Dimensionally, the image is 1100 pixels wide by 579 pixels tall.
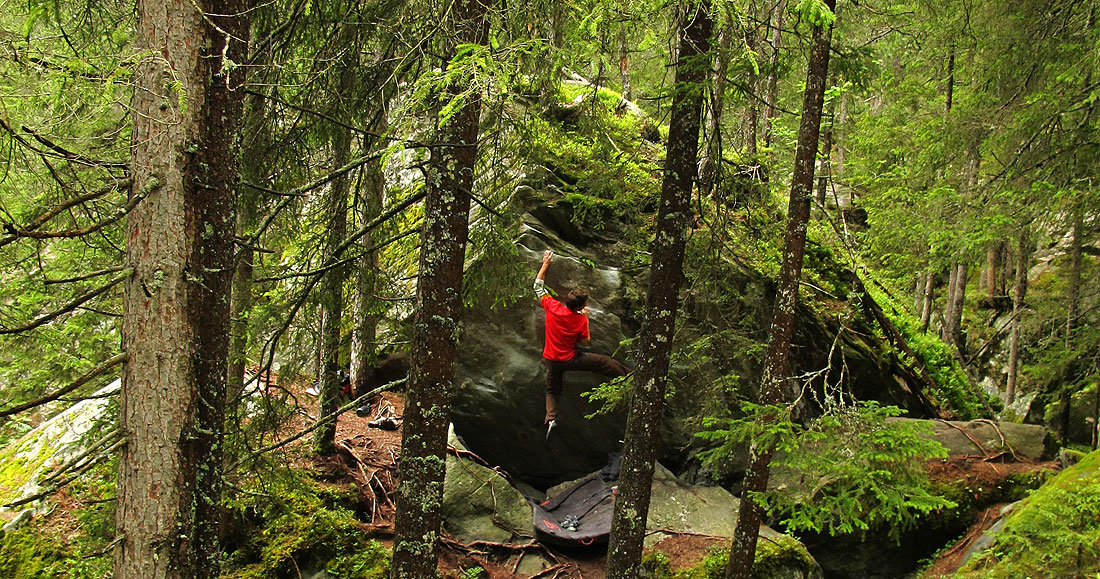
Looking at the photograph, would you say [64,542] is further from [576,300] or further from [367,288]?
[576,300]

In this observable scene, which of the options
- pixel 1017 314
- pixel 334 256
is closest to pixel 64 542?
pixel 334 256

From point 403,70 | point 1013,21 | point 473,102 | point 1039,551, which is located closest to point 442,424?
point 473,102

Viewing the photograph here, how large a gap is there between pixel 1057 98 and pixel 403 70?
911 centimetres

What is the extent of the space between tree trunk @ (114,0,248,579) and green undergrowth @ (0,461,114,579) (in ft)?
7.51

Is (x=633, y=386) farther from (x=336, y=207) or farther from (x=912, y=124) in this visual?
(x=912, y=124)

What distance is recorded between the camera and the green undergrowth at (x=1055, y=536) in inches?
231

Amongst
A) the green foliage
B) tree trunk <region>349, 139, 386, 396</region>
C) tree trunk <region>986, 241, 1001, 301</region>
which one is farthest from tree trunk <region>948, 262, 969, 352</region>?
tree trunk <region>349, 139, 386, 396</region>

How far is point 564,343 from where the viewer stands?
892 centimetres

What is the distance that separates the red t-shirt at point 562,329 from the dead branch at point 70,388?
5.40 meters

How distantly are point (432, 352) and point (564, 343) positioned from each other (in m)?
3.39

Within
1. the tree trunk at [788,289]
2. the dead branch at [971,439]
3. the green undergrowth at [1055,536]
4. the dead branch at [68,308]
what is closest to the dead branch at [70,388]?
the dead branch at [68,308]

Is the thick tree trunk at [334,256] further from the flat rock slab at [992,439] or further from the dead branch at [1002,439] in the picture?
the dead branch at [1002,439]

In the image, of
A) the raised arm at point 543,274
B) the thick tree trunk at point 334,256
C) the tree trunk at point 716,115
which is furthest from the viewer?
the raised arm at point 543,274

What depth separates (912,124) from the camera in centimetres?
1380
